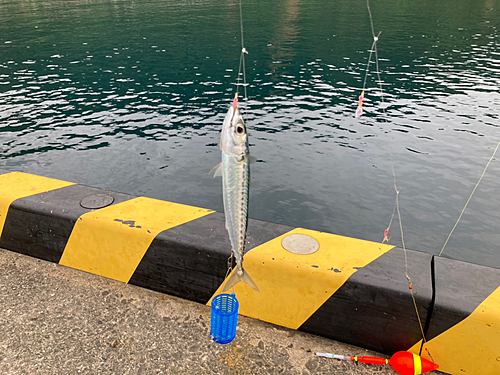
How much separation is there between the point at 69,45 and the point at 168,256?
32.7 meters

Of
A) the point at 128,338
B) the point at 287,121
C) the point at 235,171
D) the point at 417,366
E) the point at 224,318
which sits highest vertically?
the point at 235,171

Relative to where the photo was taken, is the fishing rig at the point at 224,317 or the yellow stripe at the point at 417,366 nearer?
the yellow stripe at the point at 417,366

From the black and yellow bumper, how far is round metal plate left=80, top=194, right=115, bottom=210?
1 centimetres

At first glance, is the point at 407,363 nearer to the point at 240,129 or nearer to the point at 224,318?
the point at 224,318

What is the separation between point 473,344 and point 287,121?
46.0 feet

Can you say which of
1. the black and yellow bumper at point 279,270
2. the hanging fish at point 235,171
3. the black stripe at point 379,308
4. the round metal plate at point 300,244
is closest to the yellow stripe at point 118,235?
the black and yellow bumper at point 279,270

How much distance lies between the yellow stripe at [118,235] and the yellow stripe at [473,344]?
3226 millimetres

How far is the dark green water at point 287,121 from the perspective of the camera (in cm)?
1101

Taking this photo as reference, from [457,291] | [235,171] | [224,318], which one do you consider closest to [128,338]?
[224,318]

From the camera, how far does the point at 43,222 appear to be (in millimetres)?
5020

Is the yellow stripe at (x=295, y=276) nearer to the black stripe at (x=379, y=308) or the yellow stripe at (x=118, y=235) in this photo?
the black stripe at (x=379, y=308)

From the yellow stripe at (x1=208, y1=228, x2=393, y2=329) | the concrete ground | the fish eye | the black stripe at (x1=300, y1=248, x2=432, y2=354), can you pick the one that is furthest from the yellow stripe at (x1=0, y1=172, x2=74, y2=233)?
the black stripe at (x1=300, y1=248, x2=432, y2=354)

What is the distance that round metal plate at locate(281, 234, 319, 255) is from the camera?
4.26m

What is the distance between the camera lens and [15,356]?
385 cm
